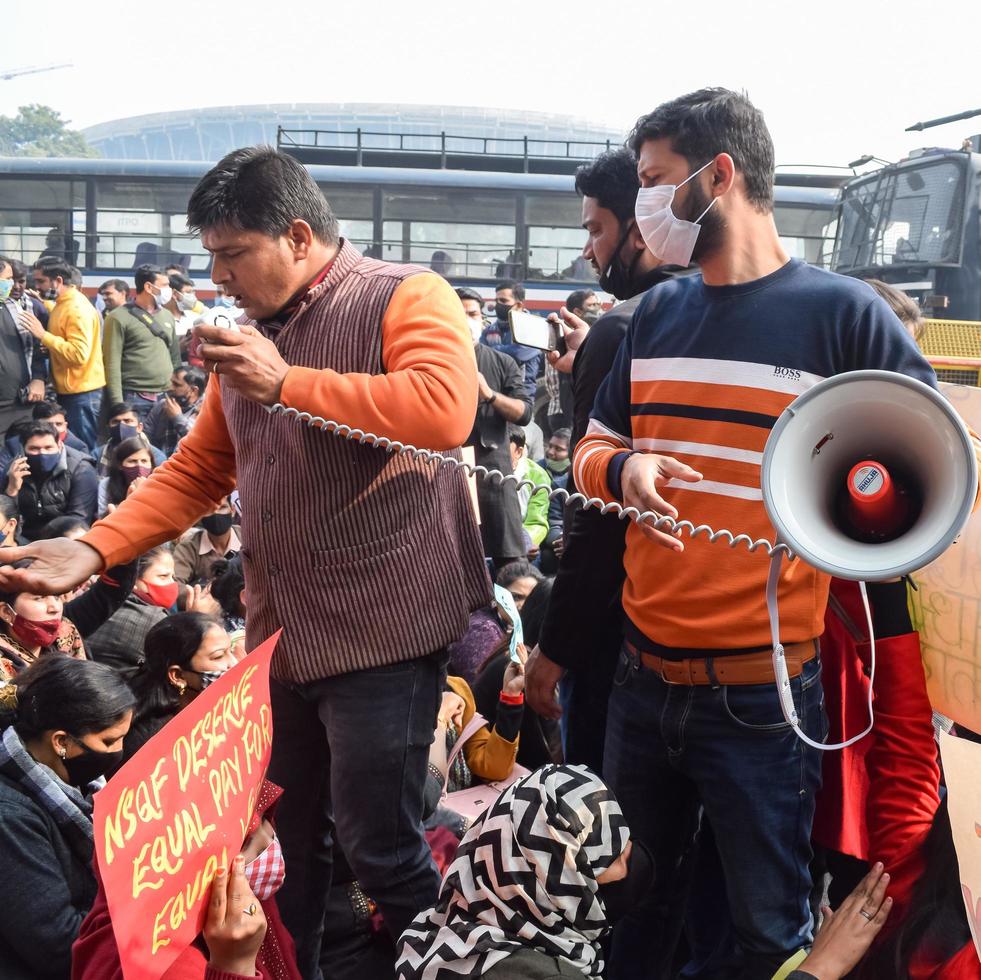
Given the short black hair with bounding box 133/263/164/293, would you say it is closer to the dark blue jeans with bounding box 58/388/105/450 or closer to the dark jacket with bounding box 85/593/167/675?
the dark blue jeans with bounding box 58/388/105/450

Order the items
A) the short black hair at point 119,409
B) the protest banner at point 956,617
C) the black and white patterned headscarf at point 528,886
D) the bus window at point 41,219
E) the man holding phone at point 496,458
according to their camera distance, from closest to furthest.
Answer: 1. the protest banner at point 956,617
2. the black and white patterned headscarf at point 528,886
3. the man holding phone at point 496,458
4. the short black hair at point 119,409
5. the bus window at point 41,219

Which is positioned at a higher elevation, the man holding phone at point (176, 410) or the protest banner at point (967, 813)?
the protest banner at point (967, 813)

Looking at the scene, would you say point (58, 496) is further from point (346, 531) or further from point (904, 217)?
point (904, 217)

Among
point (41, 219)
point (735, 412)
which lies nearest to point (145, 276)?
point (41, 219)

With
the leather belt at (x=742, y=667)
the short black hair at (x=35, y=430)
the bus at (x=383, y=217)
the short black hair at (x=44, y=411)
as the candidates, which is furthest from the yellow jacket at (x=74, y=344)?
the leather belt at (x=742, y=667)

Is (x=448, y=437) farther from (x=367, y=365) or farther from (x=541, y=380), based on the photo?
(x=541, y=380)

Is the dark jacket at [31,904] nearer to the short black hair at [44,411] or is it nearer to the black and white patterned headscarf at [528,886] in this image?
the black and white patterned headscarf at [528,886]

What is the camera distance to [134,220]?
14.5 meters

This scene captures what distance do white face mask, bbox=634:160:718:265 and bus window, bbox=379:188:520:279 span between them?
12379 millimetres

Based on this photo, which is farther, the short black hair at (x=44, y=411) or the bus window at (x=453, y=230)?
the bus window at (x=453, y=230)

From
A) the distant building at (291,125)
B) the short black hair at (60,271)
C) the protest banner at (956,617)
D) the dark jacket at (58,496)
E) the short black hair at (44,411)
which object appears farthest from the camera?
the distant building at (291,125)

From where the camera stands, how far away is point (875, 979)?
1.93m

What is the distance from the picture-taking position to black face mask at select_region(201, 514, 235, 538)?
6.15m

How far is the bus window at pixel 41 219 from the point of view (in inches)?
572
